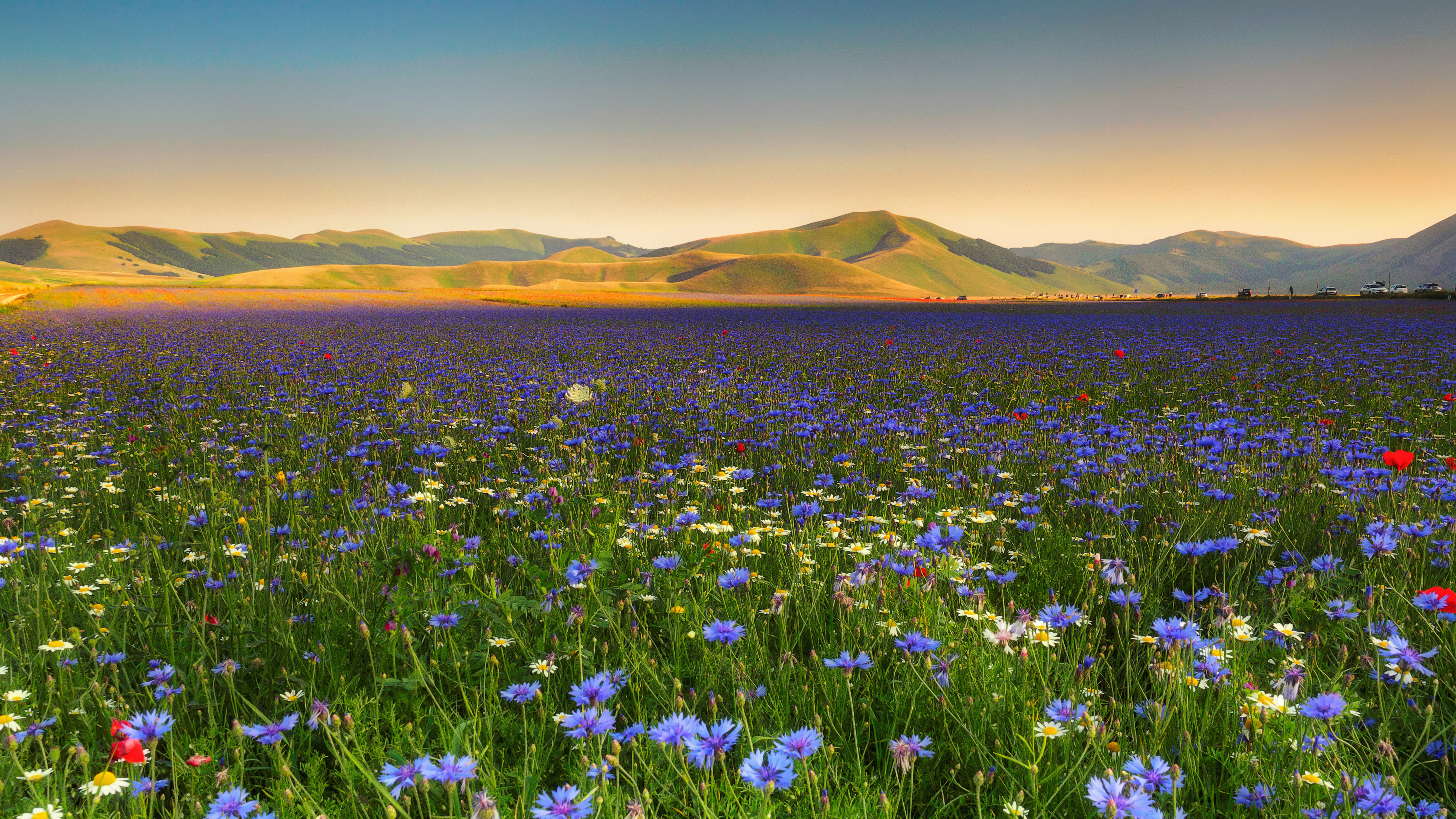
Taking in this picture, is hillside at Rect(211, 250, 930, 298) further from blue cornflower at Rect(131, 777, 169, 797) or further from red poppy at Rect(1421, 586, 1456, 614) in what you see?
red poppy at Rect(1421, 586, 1456, 614)

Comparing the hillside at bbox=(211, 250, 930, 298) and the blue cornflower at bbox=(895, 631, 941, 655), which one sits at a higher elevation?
the hillside at bbox=(211, 250, 930, 298)

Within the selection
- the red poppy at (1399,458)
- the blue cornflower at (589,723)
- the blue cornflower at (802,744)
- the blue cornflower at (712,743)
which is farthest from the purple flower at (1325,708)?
the red poppy at (1399,458)

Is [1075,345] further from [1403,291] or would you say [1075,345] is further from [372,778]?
[1403,291]

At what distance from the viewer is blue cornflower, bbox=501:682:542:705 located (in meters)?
1.79

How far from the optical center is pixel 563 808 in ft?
4.26

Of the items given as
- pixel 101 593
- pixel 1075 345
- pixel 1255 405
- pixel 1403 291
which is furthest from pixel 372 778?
pixel 1403 291

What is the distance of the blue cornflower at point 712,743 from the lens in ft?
4.49

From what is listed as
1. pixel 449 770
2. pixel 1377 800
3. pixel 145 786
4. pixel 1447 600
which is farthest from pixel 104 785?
pixel 1447 600

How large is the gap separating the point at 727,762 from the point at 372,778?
35.4 inches

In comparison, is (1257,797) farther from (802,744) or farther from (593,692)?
(593,692)

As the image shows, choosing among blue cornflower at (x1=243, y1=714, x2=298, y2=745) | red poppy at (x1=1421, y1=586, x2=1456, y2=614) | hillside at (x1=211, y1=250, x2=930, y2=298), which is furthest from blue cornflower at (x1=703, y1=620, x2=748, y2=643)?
hillside at (x1=211, y1=250, x2=930, y2=298)

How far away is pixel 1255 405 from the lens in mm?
7062

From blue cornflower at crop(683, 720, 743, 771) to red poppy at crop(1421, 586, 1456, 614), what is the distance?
7.01ft

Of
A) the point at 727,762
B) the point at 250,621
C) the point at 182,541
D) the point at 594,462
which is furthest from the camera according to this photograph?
the point at 594,462
